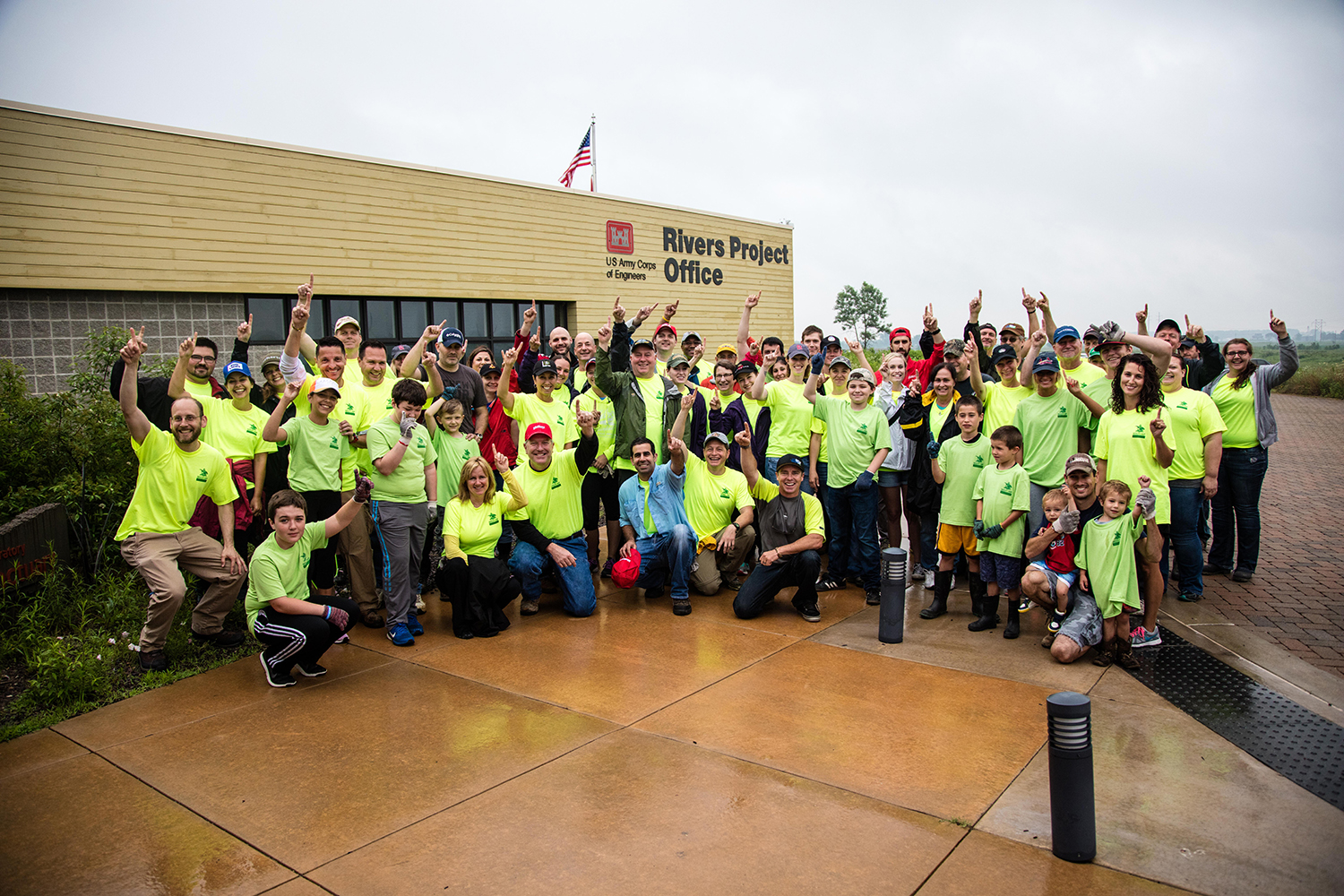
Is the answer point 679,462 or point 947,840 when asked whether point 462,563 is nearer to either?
point 679,462

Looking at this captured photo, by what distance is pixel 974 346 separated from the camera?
23.3 feet

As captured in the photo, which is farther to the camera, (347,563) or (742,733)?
(347,563)

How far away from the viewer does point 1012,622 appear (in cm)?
587

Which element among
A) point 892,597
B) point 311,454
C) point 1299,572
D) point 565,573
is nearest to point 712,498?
point 565,573

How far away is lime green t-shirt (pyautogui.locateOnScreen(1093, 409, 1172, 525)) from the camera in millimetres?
5844

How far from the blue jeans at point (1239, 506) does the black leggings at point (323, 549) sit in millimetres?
7577

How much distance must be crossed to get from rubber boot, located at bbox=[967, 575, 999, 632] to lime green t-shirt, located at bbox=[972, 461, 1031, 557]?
1.18 ft

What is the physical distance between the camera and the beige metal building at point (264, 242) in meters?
11.8

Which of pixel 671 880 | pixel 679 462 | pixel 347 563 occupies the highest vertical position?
pixel 679 462

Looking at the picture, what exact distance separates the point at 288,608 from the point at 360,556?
3.68ft

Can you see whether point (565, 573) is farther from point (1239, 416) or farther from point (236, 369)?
point (1239, 416)

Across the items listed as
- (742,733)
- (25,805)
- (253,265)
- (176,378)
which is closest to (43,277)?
(253,265)

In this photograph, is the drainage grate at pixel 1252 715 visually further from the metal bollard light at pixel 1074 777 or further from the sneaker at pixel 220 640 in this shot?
the sneaker at pixel 220 640

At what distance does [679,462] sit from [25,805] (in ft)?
15.5
